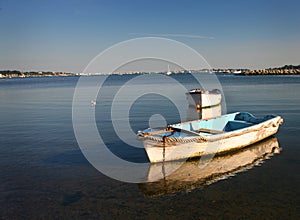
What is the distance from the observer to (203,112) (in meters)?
26.4

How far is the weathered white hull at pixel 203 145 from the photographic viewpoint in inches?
411

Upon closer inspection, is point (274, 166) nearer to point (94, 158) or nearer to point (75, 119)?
point (94, 158)

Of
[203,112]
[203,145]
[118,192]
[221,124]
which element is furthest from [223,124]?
[203,112]

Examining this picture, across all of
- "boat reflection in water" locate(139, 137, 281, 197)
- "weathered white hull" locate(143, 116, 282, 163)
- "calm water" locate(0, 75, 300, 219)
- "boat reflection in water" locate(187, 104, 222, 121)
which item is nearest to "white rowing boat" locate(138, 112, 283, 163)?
"weathered white hull" locate(143, 116, 282, 163)

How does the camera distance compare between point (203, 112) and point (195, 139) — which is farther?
point (203, 112)

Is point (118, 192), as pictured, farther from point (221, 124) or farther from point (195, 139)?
point (221, 124)

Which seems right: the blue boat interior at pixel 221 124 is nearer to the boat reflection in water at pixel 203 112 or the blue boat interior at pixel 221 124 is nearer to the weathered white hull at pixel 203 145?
the weathered white hull at pixel 203 145

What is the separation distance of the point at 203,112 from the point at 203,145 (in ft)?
51.4

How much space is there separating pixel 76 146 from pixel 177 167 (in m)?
5.96

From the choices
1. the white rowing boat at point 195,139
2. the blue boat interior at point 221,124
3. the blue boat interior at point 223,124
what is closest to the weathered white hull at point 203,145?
the white rowing boat at point 195,139

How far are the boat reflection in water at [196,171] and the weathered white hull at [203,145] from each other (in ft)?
1.00

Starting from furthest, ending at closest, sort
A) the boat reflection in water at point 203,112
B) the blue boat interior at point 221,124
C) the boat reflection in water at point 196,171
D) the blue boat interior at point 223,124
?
the boat reflection in water at point 203,112
the blue boat interior at point 223,124
the blue boat interior at point 221,124
the boat reflection in water at point 196,171

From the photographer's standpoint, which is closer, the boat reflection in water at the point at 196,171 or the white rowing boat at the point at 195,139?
the boat reflection in water at the point at 196,171

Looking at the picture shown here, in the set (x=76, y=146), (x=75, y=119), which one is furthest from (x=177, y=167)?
(x=75, y=119)
